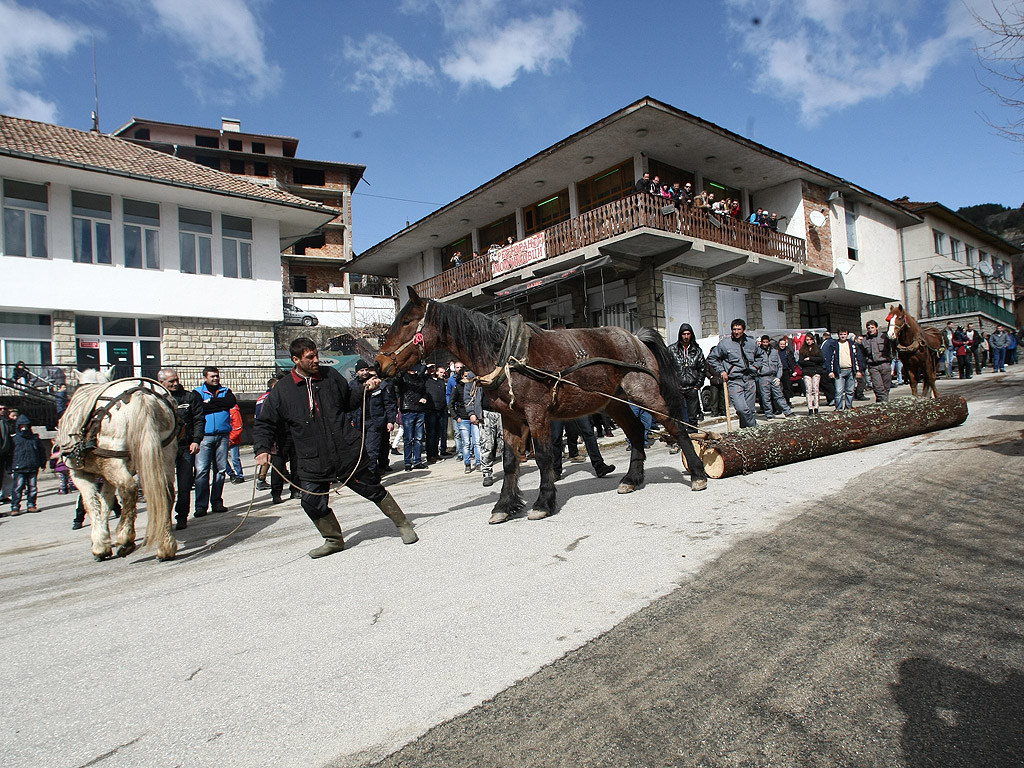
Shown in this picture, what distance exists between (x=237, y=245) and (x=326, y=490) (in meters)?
19.0

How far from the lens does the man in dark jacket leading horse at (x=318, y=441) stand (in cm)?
470

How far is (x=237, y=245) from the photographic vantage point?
20750mm

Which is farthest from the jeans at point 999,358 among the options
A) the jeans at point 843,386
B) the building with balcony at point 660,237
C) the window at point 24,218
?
the window at point 24,218

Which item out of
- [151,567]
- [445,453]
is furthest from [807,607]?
[445,453]

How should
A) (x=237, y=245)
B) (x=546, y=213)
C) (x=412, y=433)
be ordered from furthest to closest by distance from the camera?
(x=546, y=213) < (x=237, y=245) < (x=412, y=433)

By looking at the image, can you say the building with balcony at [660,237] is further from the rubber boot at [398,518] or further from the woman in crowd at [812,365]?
the rubber boot at [398,518]

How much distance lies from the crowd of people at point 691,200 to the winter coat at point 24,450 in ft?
50.9

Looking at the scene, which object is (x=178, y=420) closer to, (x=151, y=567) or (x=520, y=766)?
(x=151, y=567)

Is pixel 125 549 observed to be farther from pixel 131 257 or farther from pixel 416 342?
pixel 131 257

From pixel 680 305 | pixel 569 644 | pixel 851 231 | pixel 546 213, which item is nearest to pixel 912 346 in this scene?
pixel 569 644

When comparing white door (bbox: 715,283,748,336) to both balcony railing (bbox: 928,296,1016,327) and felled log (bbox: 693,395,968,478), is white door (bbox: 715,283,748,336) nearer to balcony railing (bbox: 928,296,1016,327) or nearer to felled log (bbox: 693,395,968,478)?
felled log (bbox: 693,395,968,478)

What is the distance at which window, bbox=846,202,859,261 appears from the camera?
25.0 metres

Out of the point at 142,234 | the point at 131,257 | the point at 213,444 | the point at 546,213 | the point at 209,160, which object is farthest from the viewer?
the point at 209,160

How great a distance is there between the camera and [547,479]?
5246 millimetres
